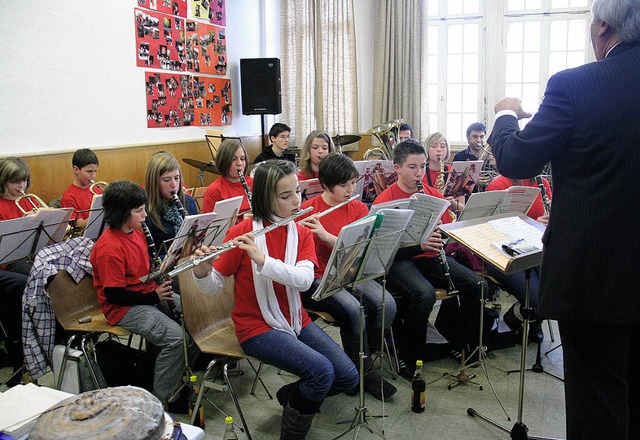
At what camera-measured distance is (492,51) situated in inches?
305

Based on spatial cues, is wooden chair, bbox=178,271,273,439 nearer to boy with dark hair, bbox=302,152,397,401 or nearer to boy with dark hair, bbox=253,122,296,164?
boy with dark hair, bbox=302,152,397,401

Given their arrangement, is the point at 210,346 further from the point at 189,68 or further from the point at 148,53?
the point at 189,68

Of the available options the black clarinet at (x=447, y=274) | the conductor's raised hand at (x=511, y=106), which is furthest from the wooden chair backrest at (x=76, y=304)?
the conductor's raised hand at (x=511, y=106)

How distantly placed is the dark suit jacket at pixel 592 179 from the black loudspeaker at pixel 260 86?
5321 mm

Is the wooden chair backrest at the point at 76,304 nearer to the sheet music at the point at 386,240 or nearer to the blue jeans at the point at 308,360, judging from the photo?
the blue jeans at the point at 308,360

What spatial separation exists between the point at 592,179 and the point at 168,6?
16.6ft

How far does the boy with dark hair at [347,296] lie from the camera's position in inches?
116

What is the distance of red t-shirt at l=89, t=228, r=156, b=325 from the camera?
8.98 ft

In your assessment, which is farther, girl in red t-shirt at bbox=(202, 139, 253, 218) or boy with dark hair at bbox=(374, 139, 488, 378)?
girl in red t-shirt at bbox=(202, 139, 253, 218)

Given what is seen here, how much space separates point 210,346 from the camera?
99.9 inches

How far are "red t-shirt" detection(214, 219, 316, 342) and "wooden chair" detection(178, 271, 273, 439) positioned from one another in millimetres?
125

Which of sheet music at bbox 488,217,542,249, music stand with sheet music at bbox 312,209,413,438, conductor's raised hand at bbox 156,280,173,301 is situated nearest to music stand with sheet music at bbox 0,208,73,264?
conductor's raised hand at bbox 156,280,173,301

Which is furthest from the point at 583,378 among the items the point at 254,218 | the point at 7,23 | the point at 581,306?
the point at 7,23

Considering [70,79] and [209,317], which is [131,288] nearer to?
[209,317]
